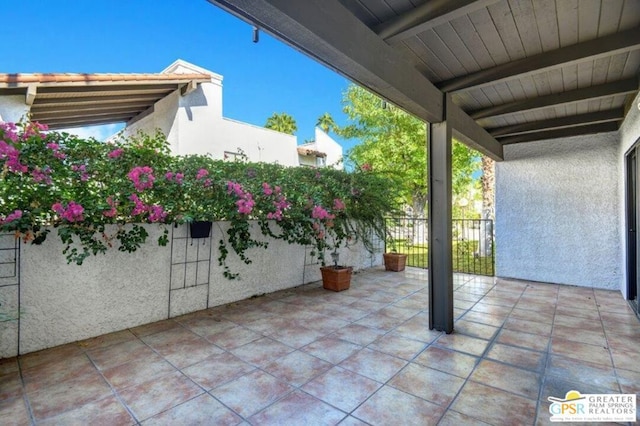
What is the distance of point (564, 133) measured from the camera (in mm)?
5293

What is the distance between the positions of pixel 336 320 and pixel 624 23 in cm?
368

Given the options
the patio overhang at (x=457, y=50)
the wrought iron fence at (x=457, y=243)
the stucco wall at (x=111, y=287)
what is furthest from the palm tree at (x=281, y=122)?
the patio overhang at (x=457, y=50)

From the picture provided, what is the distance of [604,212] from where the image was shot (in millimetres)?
5090

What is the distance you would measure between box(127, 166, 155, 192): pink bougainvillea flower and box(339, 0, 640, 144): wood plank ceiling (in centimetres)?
249

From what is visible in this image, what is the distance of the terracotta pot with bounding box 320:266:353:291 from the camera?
5.04m

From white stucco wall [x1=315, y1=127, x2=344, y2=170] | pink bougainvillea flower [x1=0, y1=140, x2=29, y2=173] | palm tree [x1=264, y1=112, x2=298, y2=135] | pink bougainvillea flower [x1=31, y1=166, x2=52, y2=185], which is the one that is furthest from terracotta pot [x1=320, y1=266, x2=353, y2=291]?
palm tree [x1=264, y1=112, x2=298, y2=135]

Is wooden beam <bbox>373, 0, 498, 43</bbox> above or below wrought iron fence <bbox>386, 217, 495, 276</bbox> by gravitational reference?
above

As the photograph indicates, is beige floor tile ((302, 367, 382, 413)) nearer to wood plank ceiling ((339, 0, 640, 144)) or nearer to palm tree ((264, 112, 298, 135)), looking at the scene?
wood plank ceiling ((339, 0, 640, 144))

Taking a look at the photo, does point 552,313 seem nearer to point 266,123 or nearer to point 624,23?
point 624,23

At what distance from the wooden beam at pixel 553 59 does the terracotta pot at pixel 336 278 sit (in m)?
3.05

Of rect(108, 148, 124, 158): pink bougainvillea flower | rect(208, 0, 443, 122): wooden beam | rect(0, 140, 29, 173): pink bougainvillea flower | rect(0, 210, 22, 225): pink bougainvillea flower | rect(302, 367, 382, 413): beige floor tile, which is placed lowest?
rect(302, 367, 382, 413): beige floor tile

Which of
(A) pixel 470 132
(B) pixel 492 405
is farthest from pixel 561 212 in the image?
(B) pixel 492 405

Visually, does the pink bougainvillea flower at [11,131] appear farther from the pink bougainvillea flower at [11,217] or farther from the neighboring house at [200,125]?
the neighboring house at [200,125]

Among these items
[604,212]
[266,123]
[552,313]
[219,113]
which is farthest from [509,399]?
[266,123]
